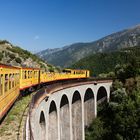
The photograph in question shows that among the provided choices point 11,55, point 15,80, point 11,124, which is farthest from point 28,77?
point 11,55

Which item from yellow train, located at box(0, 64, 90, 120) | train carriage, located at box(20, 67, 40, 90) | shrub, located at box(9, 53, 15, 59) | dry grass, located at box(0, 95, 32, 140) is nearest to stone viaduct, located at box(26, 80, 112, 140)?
dry grass, located at box(0, 95, 32, 140)

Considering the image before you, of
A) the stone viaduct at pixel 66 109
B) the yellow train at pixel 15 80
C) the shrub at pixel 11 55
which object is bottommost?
the stone viaduct at pixel 66 109

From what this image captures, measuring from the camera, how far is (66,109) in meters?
35.8

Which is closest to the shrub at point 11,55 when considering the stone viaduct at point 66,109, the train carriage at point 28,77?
the stone viaduct at point 66,109

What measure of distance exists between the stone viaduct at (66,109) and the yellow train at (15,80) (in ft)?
4.44

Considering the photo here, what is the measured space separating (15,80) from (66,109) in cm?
1762

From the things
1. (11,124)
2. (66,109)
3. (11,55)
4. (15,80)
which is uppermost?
(11,55)

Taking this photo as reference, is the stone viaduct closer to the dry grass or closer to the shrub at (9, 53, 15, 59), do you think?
the dry grass

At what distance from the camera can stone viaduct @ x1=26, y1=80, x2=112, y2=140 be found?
822 inches

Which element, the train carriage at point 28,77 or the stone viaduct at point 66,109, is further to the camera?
the train carriage at point 28,77

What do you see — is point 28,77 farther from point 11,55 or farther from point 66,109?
point 11,55

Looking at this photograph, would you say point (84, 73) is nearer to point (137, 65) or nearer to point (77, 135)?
point (137, 65)

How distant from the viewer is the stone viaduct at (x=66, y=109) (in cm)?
2088

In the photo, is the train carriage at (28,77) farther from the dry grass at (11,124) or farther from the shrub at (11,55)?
the shrub at (11,55)
